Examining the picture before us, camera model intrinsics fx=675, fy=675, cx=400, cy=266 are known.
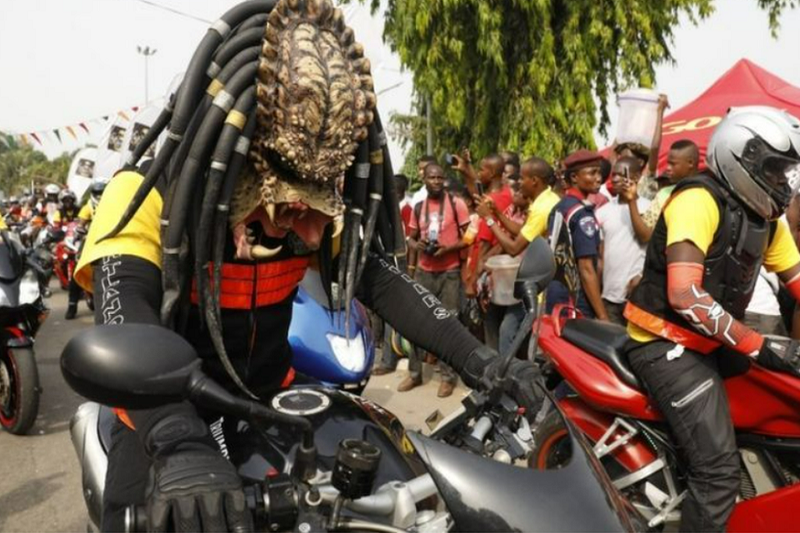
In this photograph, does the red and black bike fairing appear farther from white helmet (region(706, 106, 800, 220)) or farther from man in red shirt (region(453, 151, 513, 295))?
man in red shirt (region(453, 151, 513, 295))

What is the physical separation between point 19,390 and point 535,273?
413 cm

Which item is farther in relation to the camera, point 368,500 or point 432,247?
point 432,247

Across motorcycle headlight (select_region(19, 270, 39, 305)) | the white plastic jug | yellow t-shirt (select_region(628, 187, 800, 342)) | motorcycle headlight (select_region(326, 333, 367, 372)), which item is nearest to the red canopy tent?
the white plastic jug

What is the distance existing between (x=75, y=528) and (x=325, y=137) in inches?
113

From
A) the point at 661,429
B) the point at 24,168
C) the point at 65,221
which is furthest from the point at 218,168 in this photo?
the point at 24,168

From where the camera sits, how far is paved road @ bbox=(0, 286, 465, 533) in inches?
138

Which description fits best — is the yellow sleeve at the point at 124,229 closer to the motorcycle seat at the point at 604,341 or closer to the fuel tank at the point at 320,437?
the fuel tank at the point at 320,437

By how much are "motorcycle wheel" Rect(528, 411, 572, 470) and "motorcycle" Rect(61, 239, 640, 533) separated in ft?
0.09

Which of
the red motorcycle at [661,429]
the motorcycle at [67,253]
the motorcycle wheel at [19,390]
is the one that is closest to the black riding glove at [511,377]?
the red motorcycle at [661,429]

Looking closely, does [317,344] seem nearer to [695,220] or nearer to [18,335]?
[695,220]

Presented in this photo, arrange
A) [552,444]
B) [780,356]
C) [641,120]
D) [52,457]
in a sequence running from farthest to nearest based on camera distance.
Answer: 1. [641,120]
2. [52,457]
3. [780,356]
4. [552,444]

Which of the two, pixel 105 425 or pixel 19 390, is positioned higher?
pixel 105 425

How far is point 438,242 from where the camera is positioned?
6.09 metres

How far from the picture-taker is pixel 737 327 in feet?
8.07
